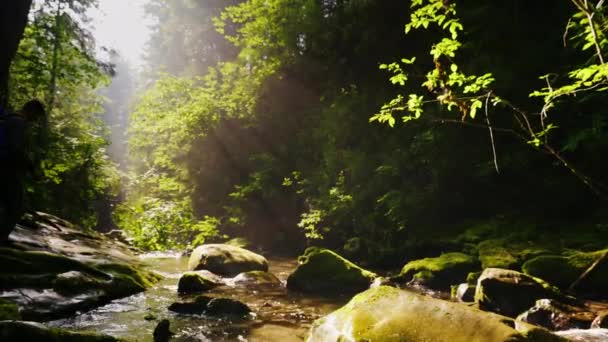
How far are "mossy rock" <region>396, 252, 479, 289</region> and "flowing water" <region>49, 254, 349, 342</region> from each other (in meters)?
2.46

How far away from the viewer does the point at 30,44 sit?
14078mm

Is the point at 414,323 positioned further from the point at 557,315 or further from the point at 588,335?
the point at 557,315

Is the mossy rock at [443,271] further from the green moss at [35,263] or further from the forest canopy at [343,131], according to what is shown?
the green moss at [35,263]

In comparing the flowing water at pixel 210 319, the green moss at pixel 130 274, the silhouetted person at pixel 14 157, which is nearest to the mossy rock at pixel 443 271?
the flowing water at pixel 210 319


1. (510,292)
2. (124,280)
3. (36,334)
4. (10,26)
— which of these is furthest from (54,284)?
(510,292)

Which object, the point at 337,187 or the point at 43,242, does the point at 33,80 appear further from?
the point at 337,187

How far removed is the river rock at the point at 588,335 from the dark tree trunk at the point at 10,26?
869cm

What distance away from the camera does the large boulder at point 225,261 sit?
1111 centimetres

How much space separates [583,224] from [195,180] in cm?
1908

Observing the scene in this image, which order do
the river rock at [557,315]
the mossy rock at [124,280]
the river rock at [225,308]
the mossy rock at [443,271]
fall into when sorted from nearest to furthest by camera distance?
the river rock at [557,315], the river rock at [225,308], the mossy rock at [124,280], the mossy rock at [443,271]

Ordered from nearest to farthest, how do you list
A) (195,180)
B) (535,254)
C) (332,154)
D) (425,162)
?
1. (535,254)
2. (425,162)
3. (332,154)
4. (195,180)

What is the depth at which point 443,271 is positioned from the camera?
373 inches

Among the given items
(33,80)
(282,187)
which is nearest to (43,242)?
(33,80)

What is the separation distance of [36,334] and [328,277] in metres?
7.09
